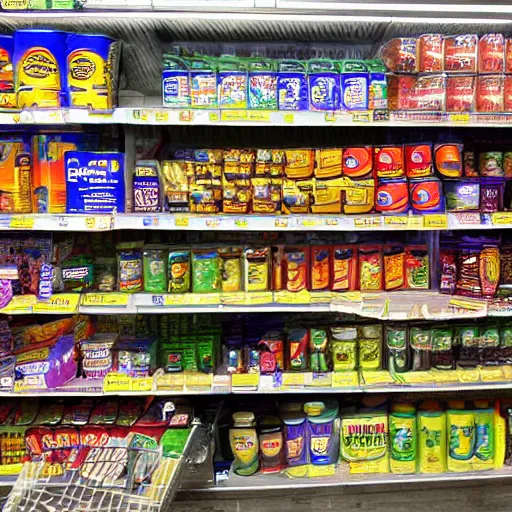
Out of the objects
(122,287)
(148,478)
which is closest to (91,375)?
(122,287)

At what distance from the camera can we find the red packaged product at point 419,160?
222 centimetres

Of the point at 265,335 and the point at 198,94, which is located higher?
the point at 198,94

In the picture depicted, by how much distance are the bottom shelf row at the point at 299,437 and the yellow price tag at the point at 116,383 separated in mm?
163

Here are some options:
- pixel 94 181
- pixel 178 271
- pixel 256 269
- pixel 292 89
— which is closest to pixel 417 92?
pixel 292 89

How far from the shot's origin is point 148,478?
6.38 ft

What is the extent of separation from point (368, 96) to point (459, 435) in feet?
5.08

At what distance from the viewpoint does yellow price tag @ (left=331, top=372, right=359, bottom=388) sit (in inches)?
91.3

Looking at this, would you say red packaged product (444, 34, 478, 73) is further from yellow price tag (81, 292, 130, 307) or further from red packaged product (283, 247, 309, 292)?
yellow price tag (81, 292, 130, 307)

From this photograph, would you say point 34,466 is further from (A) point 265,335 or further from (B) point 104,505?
(A) point 265,335

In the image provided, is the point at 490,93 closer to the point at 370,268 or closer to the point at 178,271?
the point at 370,268

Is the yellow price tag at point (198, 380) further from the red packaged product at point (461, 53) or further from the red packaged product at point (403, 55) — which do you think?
the red packaged product at point (461, 53)

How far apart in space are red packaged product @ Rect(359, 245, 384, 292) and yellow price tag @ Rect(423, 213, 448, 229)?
238 mm

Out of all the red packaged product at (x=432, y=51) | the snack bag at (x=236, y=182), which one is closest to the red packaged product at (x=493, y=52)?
the red packaged product at (x=432, y=51)

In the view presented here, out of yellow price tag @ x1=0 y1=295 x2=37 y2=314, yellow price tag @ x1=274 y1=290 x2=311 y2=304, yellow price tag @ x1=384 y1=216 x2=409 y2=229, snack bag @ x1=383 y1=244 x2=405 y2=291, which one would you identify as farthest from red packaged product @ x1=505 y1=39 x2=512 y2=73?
yellow price tag @ x1=0 y1=295 x2=37 y2=314
